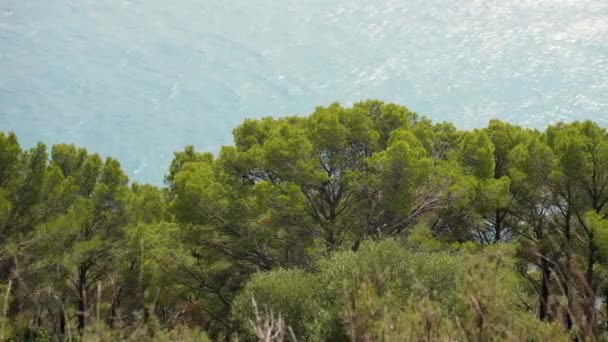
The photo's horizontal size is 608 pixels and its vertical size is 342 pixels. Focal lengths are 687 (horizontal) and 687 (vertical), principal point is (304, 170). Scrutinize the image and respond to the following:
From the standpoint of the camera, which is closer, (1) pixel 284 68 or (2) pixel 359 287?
(2) pixel 359 287

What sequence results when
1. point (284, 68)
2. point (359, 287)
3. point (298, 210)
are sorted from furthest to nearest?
point (284, 68) → point (298, 210) → point (359, 287)

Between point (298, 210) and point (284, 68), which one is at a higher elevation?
point (284, 68)

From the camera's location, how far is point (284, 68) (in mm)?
80750

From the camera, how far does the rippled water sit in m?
71.7

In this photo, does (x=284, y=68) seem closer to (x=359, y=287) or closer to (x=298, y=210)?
(x=298, y=210)

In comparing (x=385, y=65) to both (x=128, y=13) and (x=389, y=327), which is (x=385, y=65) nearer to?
(x=128, y=13)

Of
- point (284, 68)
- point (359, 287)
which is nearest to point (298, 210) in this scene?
point (359, 287)

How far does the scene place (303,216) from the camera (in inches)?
829

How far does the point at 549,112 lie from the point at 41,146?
56572mm

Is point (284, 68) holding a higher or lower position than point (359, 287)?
higher

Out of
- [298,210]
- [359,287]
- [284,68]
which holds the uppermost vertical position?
[284,68]

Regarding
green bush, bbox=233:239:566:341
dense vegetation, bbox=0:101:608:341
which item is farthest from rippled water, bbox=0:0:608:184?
green bush, bbox=233:239:566:341

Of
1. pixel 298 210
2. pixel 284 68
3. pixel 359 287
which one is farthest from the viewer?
pixel 284 68

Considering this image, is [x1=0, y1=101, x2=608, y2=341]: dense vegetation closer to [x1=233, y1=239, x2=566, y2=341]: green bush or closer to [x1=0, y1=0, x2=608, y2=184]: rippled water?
[x1=233, y1=239, x2=566, y2=341]: green bush
